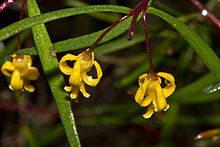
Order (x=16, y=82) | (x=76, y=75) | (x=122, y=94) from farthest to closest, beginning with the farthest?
(x=122, y=94)
(x=16, y=82)
(x=76, y=75)

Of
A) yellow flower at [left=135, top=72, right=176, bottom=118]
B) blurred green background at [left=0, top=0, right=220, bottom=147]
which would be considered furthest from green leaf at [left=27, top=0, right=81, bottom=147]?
blurred green background at [left=0, top=0, right=220, bottom=147]

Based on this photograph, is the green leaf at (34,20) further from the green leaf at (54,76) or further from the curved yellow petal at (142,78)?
the curved yellow petal at (142,78)

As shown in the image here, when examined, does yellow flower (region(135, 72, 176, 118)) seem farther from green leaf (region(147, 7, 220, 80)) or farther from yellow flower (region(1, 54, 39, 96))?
yellow flower (region(1, 54, 39, 96))

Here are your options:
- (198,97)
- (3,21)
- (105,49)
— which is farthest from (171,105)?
(3,21)

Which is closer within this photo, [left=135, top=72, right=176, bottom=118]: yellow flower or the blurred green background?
[left=135, top=72, right=176, bottom=118]: yellow flower

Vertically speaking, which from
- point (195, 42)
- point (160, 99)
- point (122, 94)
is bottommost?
point (160, 99)

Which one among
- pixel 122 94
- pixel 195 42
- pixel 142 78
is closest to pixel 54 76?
pixel 142 78

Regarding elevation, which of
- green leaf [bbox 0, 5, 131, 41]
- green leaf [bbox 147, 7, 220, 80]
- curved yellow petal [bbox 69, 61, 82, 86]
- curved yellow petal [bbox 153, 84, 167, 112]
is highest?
green leaf [bbox 0, 5, 131, 41]

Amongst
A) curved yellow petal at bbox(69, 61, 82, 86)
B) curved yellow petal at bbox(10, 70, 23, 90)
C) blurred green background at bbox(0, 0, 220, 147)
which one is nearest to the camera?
curved yellow petal at bbox(69, 61, 82, 86)

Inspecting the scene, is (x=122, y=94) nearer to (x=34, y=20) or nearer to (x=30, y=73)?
(x=30, y=73)

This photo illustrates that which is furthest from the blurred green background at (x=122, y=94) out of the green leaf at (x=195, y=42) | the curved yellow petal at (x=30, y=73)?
the curved yellow petal at (x=30, y=73)
